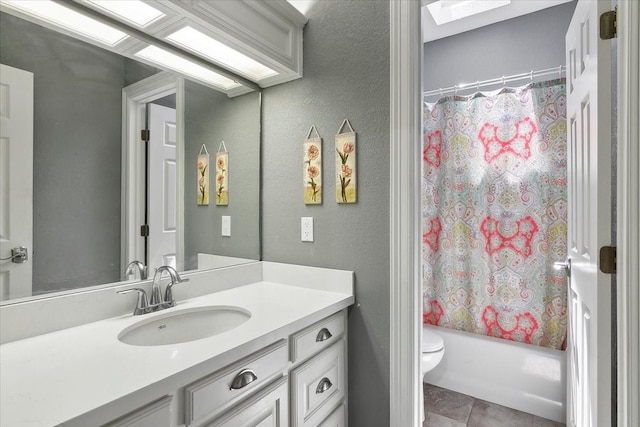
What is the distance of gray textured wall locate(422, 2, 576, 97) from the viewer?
2.30 metres

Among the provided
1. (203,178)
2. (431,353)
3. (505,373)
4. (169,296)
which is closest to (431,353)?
(431,353)

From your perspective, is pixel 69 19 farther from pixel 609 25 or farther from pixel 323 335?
pixel 609 25

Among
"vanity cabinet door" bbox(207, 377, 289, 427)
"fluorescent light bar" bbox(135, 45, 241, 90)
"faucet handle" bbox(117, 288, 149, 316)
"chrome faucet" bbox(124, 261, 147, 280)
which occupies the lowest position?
"vanity cabinet door" bbox(207, 377, 289, 427)

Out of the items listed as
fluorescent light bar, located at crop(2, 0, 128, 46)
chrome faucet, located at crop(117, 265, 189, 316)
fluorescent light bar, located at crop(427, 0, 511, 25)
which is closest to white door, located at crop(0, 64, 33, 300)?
fluorescent light bar, located at crop(2, 0, 128, 46)

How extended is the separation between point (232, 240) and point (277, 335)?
76 centimetres

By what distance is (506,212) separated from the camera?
2227 millimetres

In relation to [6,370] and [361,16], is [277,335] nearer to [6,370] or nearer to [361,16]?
[6,370]

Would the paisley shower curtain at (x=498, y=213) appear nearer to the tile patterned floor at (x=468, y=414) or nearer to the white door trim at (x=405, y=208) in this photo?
the tile patterned floor at (x=468, y=414)

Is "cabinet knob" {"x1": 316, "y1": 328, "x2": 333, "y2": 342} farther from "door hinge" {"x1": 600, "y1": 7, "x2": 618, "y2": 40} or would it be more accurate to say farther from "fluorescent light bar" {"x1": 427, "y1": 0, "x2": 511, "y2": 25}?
"fluorescent light bar" {"x1": 427, "y1": 0, "x2": 511, "y2": 25}

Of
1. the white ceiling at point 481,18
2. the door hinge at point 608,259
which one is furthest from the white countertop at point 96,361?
the white ceiling at point 481,18

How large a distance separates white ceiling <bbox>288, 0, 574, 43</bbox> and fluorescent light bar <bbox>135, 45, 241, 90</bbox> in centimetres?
126

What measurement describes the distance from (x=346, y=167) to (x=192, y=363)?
0.98 m

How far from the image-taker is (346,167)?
1.49 meters

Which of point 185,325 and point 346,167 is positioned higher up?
point 346,167
